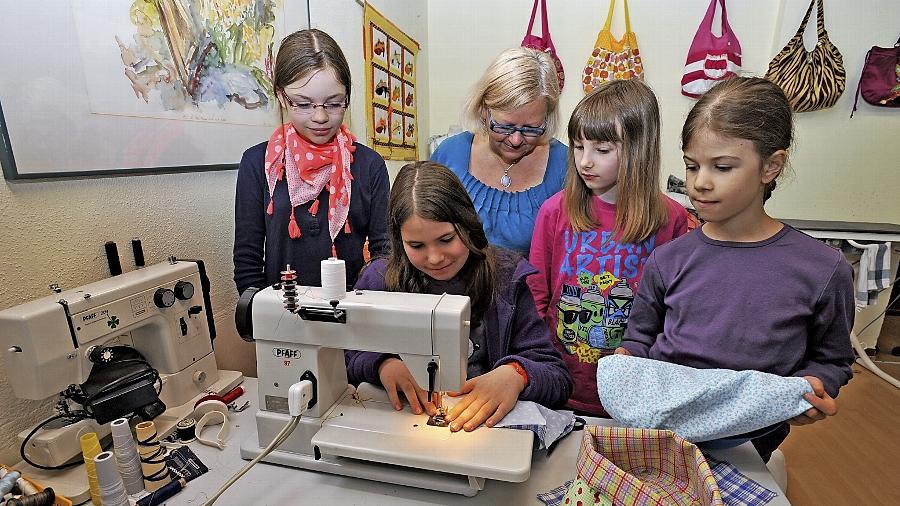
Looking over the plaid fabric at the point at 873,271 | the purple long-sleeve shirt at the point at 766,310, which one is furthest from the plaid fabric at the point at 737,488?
the plaid fabric at the point at 873,271

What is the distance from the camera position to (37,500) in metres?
0.71

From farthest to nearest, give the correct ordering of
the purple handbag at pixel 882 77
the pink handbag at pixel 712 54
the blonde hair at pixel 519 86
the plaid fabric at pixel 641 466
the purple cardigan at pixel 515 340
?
the pink handbag at pixel 712 54, the purple handbag at pixel 882 77, the blonde hair at pixel 519 86, the purple cardigan at pixel 515 340, the plaid fabric at pixel 641 466

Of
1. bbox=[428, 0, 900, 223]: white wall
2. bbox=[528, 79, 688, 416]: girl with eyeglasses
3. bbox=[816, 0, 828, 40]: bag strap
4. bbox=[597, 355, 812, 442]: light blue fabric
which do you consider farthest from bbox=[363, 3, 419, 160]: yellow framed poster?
bbox=[816, 0, 828, 40]: bag strap

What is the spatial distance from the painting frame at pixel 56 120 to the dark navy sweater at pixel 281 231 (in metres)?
0.22

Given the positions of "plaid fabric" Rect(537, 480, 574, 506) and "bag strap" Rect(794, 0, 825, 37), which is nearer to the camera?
"plaid fabric" Rect(537, 480, 574, 506)

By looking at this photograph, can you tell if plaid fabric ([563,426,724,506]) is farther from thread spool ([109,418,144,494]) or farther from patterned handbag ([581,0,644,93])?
patterned handbag ([581,0,644,93])

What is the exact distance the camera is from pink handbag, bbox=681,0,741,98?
120 inches

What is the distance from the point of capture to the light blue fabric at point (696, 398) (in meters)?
0.76

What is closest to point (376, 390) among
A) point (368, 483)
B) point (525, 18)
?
point (368, 483)

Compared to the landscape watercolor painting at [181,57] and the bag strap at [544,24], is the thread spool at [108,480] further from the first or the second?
the bag strap at [544,24]

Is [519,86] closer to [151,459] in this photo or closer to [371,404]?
[371,404]

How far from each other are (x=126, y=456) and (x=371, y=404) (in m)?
0.39

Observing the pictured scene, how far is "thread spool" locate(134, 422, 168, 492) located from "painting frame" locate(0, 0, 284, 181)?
0.55m

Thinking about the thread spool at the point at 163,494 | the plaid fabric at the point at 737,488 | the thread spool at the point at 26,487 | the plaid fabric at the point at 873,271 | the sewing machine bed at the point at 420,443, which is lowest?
the plaid fabric at the point at 873,271
